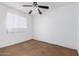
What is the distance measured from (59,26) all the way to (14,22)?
5.75 ft

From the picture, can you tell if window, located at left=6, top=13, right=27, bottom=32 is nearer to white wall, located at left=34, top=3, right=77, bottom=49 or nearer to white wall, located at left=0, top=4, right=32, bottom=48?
white wall, located at left=0, top=4, right=32, bottom=48

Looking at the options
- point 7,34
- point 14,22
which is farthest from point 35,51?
point 14,22

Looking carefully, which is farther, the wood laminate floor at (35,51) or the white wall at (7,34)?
the white wall at (7,34)

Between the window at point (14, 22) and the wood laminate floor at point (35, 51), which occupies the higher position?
the window at point (14, 22)

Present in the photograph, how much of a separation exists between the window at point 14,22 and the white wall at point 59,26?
0.75 m

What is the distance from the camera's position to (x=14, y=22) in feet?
9.57

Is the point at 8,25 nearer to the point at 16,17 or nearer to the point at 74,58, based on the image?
the point at 16,17

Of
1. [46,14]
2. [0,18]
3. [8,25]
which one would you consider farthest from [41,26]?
[0,18]

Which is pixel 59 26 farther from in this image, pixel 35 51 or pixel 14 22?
pixel 14 22

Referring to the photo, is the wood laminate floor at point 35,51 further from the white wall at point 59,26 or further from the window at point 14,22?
the window at point 14,22

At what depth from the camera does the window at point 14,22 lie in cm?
272

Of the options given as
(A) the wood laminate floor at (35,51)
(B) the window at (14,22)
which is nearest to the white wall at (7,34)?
(B) the window at (14,22)

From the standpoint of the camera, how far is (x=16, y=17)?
9.82ft

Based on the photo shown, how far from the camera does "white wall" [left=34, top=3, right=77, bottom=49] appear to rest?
2336 mm
